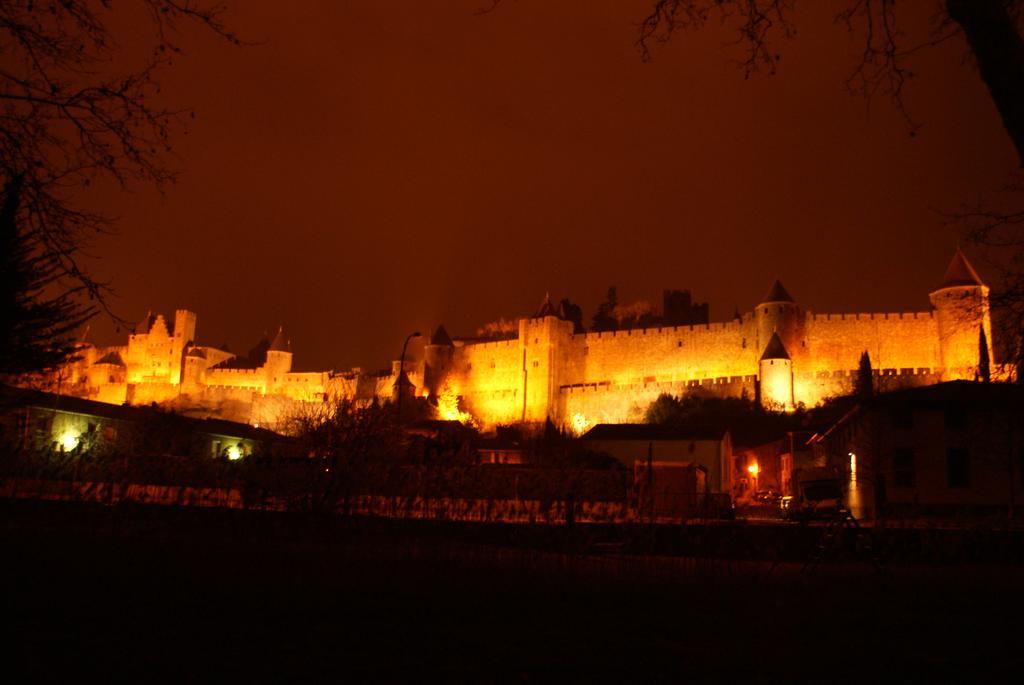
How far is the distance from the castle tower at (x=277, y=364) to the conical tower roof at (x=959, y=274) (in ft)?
249

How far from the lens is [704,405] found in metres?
70.7

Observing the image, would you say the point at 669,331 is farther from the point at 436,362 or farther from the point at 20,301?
the point at 20,301

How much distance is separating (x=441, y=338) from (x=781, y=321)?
3950 cm

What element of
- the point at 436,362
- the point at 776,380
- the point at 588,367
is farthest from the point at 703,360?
the point at 436,362

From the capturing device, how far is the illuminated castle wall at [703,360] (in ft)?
224

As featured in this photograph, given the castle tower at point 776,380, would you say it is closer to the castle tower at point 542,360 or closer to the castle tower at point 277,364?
the castle tower at point 542,360

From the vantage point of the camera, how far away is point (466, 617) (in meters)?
7.10

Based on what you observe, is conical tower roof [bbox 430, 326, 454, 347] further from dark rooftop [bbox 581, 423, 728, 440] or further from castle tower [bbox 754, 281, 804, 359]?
dark rooftop [bbox 581, 423, 728, 440]

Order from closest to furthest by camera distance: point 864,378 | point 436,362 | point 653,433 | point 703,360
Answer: point 653,433 → point 864,378 → point 703,360 → point 436,362

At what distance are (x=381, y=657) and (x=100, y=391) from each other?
11521 cm

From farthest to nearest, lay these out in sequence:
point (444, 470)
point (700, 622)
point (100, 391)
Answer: point (100, 391)
point (444, 470)
point (700, 622)

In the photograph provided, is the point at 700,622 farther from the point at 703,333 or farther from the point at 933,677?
the point at 703,333

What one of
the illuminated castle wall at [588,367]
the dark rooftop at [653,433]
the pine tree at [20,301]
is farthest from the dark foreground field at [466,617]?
the illuminated castle wall at [588,367]

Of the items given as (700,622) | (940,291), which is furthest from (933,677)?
(940,291)
